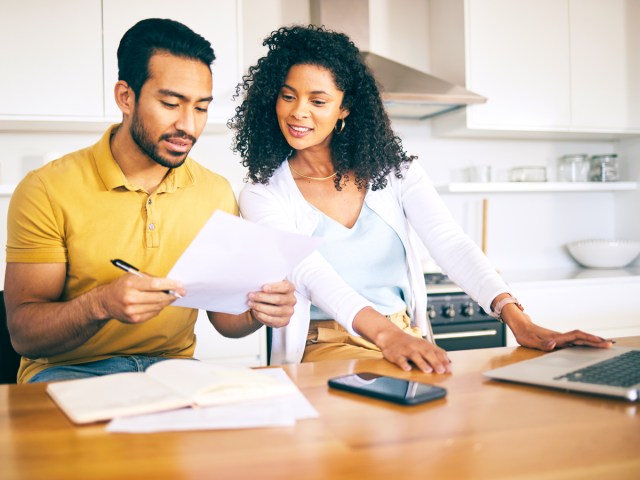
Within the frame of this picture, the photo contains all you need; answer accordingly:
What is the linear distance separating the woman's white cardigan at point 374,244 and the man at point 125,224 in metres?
0.14

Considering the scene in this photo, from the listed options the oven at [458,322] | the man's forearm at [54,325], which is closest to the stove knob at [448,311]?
the oven at [458,322]

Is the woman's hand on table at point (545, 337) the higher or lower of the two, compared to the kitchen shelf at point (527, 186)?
lower

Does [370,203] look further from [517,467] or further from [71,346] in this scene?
[517,467]

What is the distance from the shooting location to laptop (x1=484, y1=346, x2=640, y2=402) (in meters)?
0.99

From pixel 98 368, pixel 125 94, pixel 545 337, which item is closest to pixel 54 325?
pixel 98 368

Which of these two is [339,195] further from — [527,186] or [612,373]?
[527,186]

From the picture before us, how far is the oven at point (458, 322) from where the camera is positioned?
9.52 ft

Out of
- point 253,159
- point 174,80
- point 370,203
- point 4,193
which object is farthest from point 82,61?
point 370,203

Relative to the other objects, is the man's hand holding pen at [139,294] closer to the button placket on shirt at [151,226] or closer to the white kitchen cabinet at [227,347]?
the button placket on shirt at [151,226]

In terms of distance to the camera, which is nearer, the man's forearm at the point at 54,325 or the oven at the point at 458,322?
the man's forearm at the point at 54,325

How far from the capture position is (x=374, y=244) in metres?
1.83

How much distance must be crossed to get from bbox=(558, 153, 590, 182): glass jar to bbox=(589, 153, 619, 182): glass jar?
0.17ft

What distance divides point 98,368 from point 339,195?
0.83 m

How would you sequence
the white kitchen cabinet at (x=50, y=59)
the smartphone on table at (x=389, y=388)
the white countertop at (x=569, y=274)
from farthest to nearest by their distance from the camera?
the white countertop at (x=569, y=274), the white kitchen cabinet at (x=50, y=59), the smartphone on table at (x=389, y=388)
